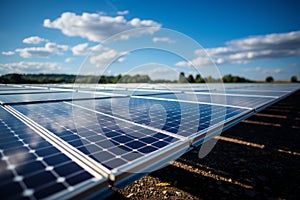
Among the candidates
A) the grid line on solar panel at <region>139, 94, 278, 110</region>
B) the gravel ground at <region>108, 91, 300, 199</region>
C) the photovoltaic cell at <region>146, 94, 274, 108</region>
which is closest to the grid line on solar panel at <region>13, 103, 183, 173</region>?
the gravel ground at <region>108, 91, 300, 199</region>

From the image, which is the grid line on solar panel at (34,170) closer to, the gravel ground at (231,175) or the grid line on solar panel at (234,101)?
the gravel ground at (231,175)

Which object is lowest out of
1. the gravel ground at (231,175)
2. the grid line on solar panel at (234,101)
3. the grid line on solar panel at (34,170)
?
the gravel ground at (231,175)

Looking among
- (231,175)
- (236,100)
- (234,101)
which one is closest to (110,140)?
(231,175)

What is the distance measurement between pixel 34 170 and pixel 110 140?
1.23 meters

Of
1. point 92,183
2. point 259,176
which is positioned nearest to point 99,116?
point 92,183

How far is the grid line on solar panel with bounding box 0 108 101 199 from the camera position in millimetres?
1613

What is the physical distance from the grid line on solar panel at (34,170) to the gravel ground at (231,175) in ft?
9.24

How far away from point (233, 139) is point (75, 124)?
26.4 feet

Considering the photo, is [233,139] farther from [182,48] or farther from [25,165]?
[25,165]

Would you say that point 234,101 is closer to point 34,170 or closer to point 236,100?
point 236,100

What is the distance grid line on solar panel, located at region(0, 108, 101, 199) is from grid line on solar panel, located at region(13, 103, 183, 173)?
0.32 metres

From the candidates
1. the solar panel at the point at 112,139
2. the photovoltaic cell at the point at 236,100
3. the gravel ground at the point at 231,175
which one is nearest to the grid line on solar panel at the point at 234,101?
the photovoltaic cell at the point at 236,100

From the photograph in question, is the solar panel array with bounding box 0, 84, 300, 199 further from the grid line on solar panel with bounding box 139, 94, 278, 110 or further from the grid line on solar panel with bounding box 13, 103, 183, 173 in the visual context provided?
the grid line on solar panel with bounding box 139, 94, 278, 110

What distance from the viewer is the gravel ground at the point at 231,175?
15.1ft
